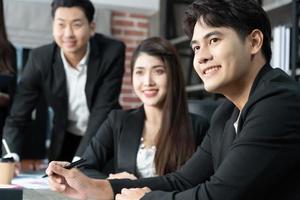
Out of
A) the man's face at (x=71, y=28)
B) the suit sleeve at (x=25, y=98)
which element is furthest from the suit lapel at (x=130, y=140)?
the suit sleeve at (x=25, y=98)

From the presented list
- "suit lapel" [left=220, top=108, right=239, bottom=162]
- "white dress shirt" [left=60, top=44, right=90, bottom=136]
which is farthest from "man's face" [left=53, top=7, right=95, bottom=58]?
"suit lapel" [left=220, top=108, right=239, bottom=162]

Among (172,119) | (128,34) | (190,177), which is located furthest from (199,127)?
(128,34)

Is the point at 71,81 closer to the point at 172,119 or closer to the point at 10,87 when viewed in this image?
the point at 10,87

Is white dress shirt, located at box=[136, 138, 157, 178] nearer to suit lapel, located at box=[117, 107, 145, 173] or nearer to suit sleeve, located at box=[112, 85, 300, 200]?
suit lapel, located at box=[117, 107, 145, 173]

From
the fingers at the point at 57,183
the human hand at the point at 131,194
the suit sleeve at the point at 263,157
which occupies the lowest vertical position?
the human hand at the point at 131,194

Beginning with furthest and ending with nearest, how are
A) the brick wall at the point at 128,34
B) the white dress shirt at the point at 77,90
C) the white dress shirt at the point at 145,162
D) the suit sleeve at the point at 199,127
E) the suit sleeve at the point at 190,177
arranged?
1. the brick wall at the point at 128,34
2. the white dress shirt at the point at 77,90
3. the suit sleeve at the point at 199,127
4. the white dress shirt at the point at 145,162
5. the suit sleeve at the point at 190,177

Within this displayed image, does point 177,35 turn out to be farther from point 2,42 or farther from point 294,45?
point 2,42

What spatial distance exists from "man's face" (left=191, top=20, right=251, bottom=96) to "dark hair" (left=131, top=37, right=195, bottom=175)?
75 centimetres

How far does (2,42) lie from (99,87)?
539 millimetres

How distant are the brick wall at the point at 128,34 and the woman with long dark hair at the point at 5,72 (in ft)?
7.28

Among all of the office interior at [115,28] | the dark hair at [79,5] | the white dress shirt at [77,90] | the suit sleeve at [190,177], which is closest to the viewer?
the suit sleeve at [190,177]

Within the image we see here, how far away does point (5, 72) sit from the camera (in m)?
2.21

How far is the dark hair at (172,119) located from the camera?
1951 millimetres

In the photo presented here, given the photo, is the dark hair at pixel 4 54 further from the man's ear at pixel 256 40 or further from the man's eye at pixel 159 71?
the man's ear at pixel 256 40
